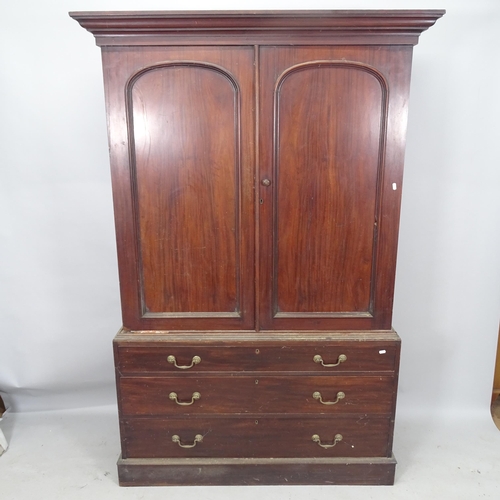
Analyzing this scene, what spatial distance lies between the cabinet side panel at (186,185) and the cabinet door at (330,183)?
14cm

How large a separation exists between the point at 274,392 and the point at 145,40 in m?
1.56

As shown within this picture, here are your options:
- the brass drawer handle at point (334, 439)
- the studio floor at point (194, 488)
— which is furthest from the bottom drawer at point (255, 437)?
the studio floor at point (194, 488)

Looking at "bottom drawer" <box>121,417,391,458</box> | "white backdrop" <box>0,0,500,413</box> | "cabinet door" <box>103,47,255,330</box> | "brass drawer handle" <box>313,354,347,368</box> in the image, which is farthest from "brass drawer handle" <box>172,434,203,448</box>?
"white backdrop" <box>0,0,500,413</box>

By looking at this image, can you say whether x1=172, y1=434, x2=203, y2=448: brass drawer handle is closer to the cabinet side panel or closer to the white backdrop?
the cabinet side panel

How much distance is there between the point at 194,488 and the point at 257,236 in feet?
4.08

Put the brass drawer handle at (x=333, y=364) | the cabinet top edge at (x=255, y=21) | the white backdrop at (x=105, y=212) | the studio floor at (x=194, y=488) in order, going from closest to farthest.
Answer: the cabinet top edge at (x=255, y=21), the brass drawer handle at (x=333, y=364), the studio floor at (x=194, y=488), the white backdrop at (x=105, y=212)

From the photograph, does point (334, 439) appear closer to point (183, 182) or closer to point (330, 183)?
point (330, 183)

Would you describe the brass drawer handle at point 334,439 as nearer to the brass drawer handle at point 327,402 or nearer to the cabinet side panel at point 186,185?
the brass drawer handle at point 327,402

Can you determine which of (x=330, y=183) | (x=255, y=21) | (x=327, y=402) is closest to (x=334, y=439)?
(x=327, y=402)

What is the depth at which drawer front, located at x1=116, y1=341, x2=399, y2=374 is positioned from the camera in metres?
1.80

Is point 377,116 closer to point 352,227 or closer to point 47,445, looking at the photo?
point 352,227

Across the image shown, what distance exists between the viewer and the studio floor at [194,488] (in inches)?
75.5

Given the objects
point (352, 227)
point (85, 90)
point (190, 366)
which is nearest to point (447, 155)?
point (352, 227)

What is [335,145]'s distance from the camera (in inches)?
64.9
